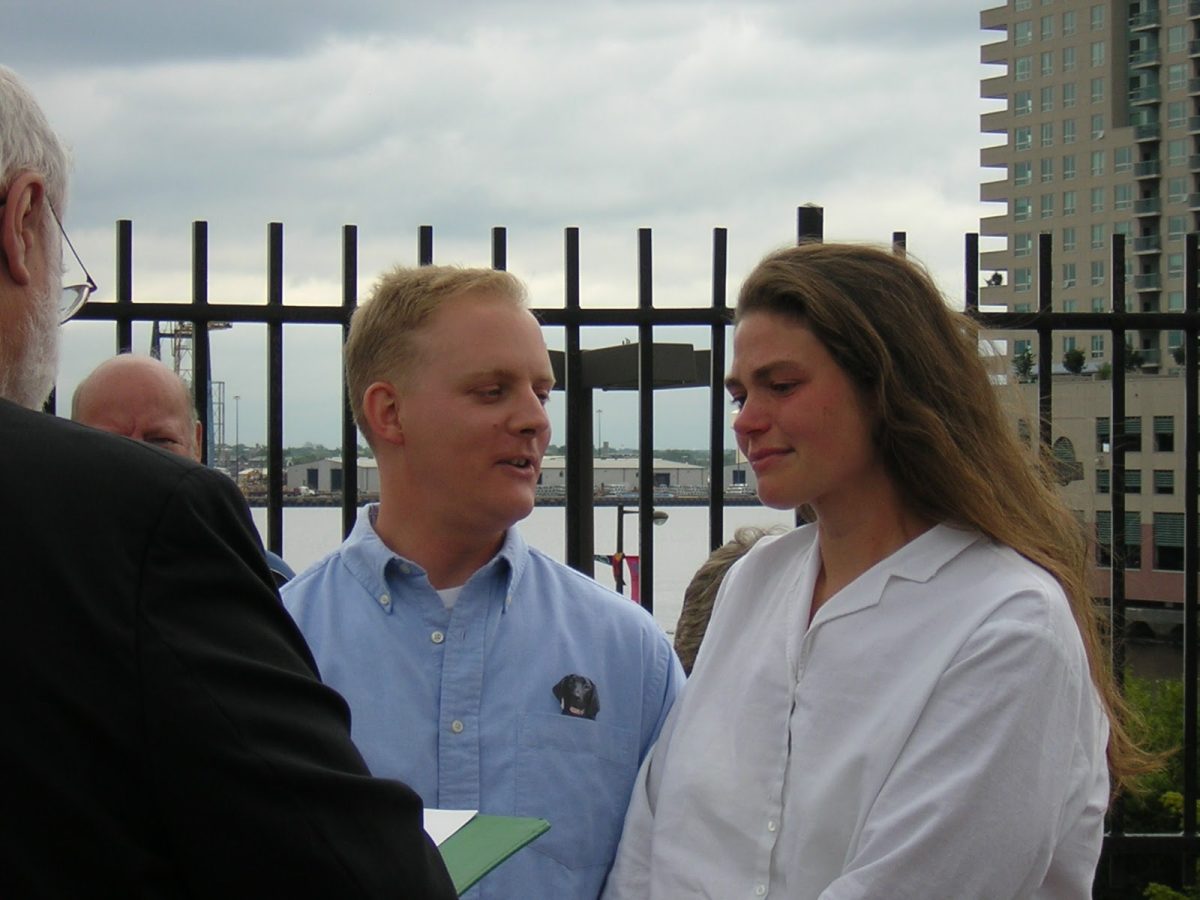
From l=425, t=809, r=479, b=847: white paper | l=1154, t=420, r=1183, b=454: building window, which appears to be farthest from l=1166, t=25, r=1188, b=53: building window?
l=425, t=809, r=479, b=847: white paper

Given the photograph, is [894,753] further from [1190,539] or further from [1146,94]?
[1146,94]

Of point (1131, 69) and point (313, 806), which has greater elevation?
point (1131, 69)

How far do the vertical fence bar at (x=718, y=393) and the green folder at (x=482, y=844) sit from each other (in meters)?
2.35

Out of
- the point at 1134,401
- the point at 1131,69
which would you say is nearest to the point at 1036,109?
the point at 1131,69

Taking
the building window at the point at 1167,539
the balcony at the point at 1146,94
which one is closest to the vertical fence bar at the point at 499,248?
the building window at the point at 1167,539

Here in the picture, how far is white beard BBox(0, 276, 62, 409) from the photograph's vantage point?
1228 millimetres

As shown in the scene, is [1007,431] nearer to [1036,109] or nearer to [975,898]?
[975,898]

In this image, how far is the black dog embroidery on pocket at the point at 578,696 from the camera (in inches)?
86.2

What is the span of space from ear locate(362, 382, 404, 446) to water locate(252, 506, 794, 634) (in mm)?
1613

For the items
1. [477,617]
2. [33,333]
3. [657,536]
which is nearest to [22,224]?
[33,333]

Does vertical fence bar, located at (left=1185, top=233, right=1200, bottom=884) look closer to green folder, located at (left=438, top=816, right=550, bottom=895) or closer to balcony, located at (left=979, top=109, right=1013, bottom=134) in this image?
green folder, located at (left=438, top=816, right=550, bottom=895)

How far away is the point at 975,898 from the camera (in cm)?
177

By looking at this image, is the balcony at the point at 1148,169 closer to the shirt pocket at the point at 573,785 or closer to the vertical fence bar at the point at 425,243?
the vertical fence bar at the point at 425,243

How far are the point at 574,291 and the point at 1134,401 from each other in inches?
1041
